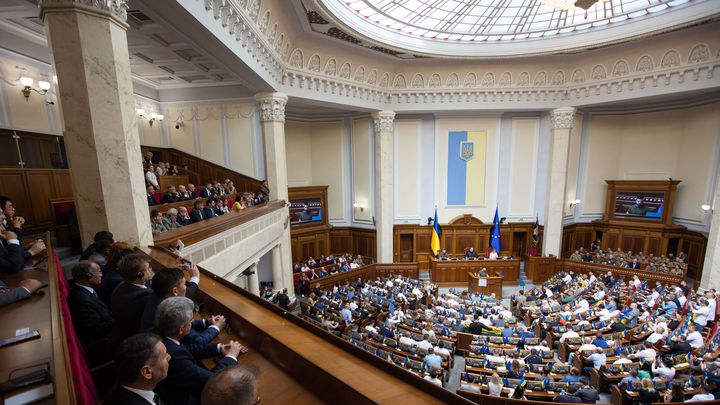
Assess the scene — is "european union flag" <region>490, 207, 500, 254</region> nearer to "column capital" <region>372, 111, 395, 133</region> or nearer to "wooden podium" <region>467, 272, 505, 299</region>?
"wooden podium" <region>467, 272, 505, 299</region>

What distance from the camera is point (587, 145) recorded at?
12.9 meters

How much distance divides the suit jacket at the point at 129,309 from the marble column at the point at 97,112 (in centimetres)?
160

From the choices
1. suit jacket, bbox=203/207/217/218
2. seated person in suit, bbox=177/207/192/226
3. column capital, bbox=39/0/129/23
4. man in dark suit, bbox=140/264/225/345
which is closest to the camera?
man in dark suit, bbox=140/264/225/345

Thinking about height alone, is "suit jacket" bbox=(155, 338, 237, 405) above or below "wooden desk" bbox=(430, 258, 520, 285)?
above

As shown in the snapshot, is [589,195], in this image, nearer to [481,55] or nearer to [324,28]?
[481,55]

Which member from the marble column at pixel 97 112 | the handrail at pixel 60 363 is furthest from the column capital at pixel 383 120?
the handrail at pixel 60 363

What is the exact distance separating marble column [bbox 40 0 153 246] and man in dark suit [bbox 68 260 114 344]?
127cm

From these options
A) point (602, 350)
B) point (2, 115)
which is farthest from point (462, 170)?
point (2, 115)

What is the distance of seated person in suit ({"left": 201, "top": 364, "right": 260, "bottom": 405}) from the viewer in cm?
96

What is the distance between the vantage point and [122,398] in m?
1.16

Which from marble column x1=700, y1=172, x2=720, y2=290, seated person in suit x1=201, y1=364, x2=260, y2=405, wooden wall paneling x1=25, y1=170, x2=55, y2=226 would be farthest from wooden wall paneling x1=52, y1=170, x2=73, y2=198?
marble column x1=700, y1=172, x2=720, y2=290

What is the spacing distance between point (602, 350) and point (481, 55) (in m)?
9.34

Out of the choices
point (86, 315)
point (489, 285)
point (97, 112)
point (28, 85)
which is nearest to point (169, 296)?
point (86, 315)

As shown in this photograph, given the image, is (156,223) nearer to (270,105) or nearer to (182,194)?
(182,194)
